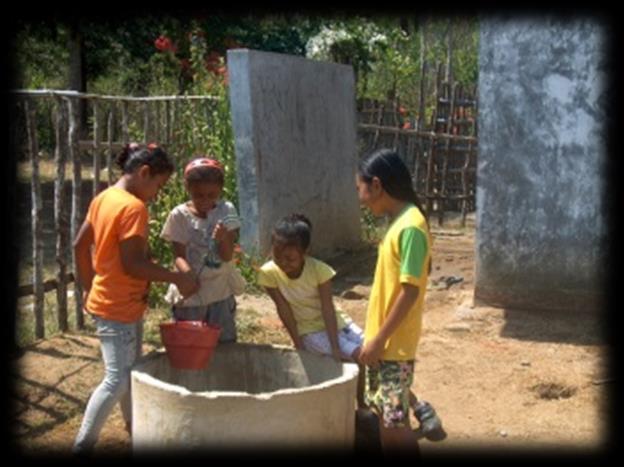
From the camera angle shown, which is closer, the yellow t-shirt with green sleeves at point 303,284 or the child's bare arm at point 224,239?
the child's bare arm at point 224,239

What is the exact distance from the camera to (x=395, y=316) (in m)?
3.65

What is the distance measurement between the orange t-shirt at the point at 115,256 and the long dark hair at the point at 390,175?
3.28 ft

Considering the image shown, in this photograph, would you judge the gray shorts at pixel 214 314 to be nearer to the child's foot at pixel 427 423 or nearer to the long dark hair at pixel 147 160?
the long dark hair at pixel 147 160

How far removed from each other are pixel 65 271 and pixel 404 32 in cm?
1484

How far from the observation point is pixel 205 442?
3652 millimetres

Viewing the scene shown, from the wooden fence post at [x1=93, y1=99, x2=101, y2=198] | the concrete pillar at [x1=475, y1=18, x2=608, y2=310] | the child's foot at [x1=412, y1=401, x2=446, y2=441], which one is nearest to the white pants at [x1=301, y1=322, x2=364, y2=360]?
Answer: the child's foot at [x1=412, y1=401, x2=446, y2=441]

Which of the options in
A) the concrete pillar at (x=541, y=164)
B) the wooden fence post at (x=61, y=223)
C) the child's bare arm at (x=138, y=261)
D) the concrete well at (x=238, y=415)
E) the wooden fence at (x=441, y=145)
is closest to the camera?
the concrete well at (x=238, y=415)

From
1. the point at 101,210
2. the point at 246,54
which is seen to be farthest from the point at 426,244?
the point at 246,54

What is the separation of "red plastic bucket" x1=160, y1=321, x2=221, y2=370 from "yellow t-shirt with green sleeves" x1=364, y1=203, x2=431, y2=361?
2.29ft

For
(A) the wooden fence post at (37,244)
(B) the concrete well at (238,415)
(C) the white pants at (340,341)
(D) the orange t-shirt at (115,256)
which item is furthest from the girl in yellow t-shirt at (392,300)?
(A) the wooden fence post at (37,244)

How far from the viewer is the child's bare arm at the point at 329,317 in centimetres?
445

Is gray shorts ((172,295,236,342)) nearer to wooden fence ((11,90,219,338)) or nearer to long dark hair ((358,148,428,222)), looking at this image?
long dark hair ((358,148,428,222))

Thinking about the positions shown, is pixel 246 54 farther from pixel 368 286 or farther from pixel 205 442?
pixel 205 442

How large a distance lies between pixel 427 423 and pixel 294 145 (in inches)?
190
